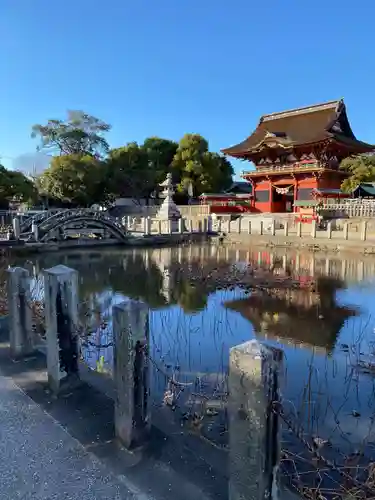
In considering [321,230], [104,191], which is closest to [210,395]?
[321,230]

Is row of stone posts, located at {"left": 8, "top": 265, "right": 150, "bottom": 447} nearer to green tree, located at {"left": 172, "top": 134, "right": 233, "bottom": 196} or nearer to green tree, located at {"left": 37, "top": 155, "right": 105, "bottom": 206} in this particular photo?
green tree, located at {"left": 37, "top": 155, "right": 105, "bottom": 206}

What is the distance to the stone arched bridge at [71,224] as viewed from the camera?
17.4 metres

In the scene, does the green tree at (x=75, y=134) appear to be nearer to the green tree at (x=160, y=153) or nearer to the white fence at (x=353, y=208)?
the green tree at (x=160, y=153)

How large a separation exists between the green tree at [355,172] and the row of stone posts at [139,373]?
31.2 metres

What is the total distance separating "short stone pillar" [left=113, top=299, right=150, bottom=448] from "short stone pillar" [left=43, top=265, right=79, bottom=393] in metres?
0.87

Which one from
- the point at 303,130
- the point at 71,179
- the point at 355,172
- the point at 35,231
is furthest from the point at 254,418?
the point at 71,179

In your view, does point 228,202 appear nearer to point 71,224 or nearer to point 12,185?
point 12,185

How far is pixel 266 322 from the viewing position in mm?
7090

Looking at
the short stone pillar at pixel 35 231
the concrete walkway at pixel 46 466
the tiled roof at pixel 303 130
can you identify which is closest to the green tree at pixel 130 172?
the tiled roof at pixel 303 130

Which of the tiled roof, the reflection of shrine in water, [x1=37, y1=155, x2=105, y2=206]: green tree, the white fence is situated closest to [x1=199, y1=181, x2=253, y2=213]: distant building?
the tiled roof

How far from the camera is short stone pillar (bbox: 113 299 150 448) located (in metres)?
2.49

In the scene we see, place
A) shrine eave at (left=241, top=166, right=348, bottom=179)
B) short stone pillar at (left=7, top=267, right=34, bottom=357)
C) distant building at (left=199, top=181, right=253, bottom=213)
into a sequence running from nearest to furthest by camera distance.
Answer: short stone pillar at (left=7, top=267, right=34, bottom=357)
shrine eave at (left=241, top=166, right=348, bottom=179)
distant building at (left=199, top=181, right=253, bottom=213)

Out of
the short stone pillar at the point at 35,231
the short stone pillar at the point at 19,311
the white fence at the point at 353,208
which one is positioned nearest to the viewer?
the short stone pillar at the point at 19,311

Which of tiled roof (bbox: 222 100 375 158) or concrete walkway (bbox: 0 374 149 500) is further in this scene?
tiled roof (bbox: 222 100 375 158)
